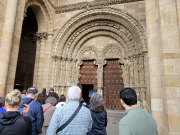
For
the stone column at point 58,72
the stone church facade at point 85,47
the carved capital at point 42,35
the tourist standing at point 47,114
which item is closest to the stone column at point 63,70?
the stone church facade at point 85,47

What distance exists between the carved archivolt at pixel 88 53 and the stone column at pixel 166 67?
509 cm

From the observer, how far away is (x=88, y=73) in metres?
8.14

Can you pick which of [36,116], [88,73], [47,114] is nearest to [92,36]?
[88,73]

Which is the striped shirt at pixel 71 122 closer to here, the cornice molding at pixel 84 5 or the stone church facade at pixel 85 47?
the stone church facade at pixel 85 47

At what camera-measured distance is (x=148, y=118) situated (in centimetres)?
112

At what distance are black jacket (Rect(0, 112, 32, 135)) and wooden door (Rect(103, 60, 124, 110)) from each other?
6.61 metres

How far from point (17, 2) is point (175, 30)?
5788 mm

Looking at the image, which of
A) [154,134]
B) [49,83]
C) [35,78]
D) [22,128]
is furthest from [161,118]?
[35,78]

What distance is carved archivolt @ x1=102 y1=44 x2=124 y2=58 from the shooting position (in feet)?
25.0

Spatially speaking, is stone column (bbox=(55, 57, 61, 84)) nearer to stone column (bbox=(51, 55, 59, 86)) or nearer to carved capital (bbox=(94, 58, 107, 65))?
stone column (bbox=(51, 55, 59, 86))

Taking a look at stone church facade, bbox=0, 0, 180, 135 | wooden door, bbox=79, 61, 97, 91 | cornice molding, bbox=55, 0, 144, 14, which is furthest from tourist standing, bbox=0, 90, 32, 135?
cornice molding, bbox=55, 0, 144, 14

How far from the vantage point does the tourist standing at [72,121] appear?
4.25 ft

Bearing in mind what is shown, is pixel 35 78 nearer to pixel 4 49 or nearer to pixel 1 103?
pixel 4 49

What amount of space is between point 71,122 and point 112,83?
6.53m
